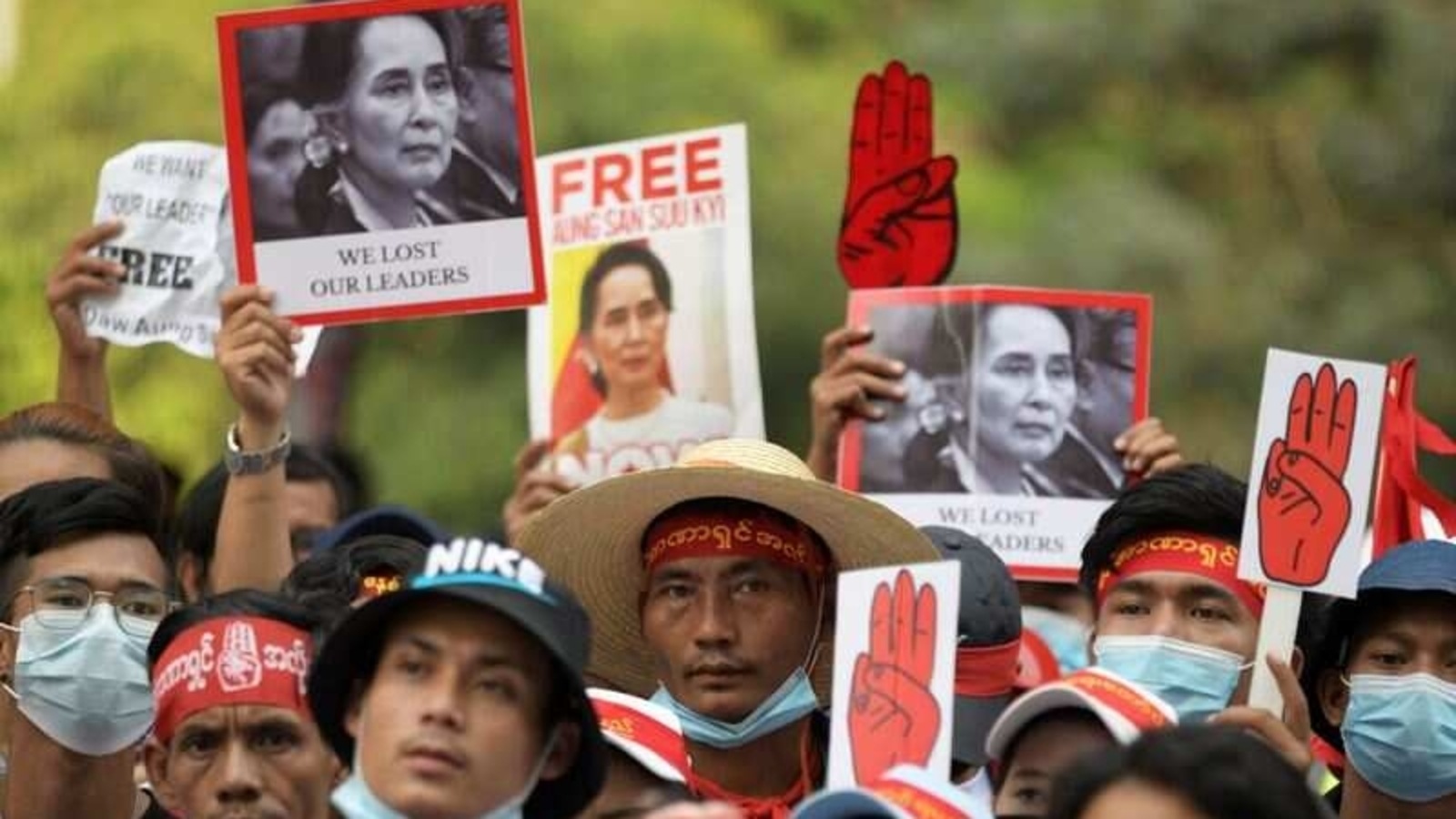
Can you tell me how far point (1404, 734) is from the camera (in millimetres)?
9492

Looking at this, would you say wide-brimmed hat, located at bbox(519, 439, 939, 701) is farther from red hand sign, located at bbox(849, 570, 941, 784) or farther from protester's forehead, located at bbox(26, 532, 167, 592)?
red hand sign, located at bbox(849, 570, 941, 784)

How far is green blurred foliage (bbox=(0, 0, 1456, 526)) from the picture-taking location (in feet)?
60.6

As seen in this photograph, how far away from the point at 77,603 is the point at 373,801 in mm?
1952

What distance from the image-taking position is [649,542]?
9.82 meters

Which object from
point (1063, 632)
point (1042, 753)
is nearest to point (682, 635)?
point (1042, 753)

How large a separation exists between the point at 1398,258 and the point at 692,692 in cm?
1336

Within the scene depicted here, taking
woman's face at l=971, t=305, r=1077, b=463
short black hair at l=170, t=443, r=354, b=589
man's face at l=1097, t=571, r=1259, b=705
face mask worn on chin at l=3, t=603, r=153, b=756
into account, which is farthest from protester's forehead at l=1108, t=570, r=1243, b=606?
short black hair at l=170, t=443, r=354, b=589

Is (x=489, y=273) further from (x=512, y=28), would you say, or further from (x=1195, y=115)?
(x=1195, y=115)

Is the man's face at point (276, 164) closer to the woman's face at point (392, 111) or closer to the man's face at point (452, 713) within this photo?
the woman's face at point (392, 111)

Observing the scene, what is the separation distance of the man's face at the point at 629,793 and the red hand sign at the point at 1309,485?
131cm

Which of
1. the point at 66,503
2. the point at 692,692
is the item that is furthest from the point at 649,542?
the point at 66,503

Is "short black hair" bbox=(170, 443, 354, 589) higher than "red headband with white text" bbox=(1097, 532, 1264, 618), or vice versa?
"short black hair" bbox=(170, 443, 354, 589)

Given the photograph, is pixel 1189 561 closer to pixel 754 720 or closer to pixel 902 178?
pixel 754 720

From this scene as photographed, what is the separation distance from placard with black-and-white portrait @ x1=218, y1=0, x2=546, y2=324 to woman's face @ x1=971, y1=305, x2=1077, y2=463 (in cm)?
117
